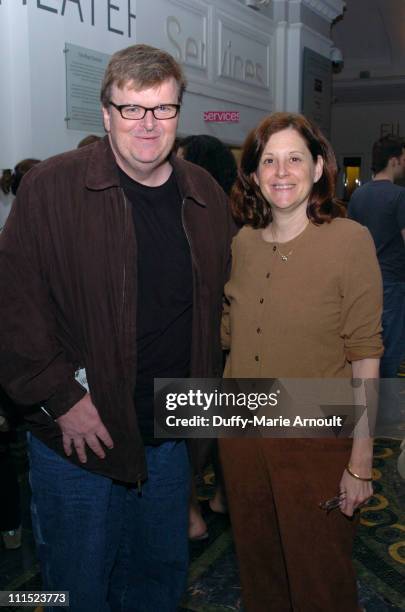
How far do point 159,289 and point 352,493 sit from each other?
758 mm

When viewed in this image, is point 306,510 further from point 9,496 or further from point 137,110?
point 9,496

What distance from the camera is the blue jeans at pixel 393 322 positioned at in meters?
3.71

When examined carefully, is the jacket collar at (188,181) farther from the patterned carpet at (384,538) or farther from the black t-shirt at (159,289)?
the patterned carpet at (384,538)

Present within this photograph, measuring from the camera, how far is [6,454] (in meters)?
2.62

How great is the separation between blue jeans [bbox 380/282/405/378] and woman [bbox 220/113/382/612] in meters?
2.07

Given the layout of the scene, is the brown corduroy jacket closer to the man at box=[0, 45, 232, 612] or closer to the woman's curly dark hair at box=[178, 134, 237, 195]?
the man at box=[0, 45, 232, 612]

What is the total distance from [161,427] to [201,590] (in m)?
1.03

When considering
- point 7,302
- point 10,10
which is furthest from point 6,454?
point 10,10

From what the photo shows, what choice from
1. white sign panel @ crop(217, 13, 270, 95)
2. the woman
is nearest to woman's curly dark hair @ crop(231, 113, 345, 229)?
the woman

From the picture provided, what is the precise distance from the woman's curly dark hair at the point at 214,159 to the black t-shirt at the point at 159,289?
865mm

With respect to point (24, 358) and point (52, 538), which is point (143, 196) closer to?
point (24, 358)

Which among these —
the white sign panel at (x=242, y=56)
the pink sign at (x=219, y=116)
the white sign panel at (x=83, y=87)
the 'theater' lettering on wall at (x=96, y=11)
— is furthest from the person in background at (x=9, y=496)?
the white sign panel at (x=242, y=56)

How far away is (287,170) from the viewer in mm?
1719

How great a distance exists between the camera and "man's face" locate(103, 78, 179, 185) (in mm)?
1531
